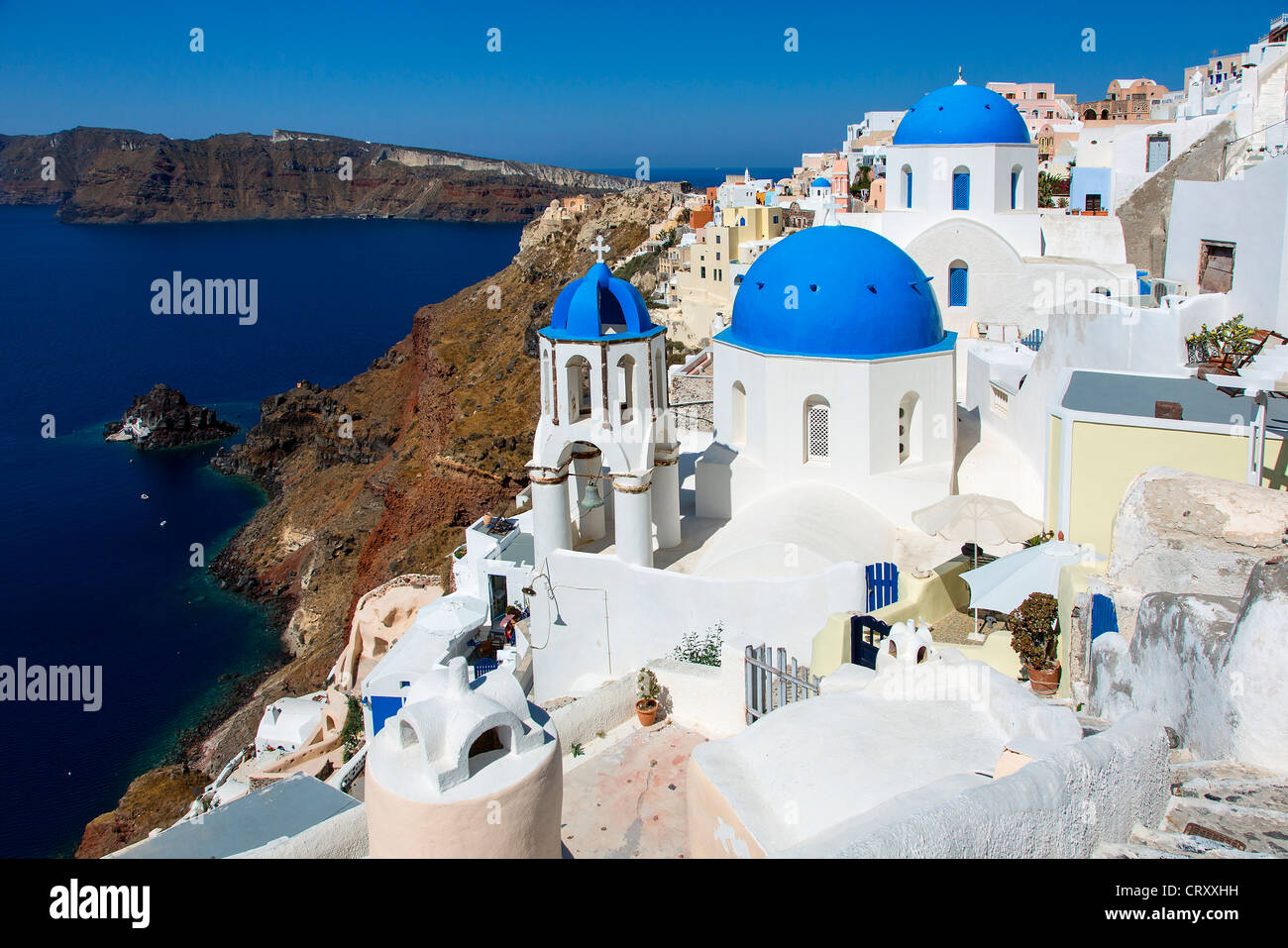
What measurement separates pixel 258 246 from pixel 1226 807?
172544 mm

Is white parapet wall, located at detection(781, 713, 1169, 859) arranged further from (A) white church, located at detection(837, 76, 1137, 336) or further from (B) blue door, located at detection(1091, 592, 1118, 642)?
(A) white church, located at detection(837, 76, 1137, 336)

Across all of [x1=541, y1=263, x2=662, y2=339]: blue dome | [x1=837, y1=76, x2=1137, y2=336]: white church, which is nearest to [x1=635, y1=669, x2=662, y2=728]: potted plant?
[x1=541, y1=263, x2=662, y2=339]: blue dome

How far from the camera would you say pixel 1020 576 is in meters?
12.4

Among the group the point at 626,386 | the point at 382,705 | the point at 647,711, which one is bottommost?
the point at 382,705

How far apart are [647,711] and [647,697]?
191 mm

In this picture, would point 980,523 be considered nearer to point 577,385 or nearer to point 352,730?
point 577,385

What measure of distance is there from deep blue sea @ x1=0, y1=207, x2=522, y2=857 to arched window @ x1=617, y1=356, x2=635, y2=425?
20.2m

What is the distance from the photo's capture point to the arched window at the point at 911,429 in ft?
52.3

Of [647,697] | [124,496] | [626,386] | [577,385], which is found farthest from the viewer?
[124,496]

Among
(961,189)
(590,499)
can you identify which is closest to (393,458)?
(961,189)

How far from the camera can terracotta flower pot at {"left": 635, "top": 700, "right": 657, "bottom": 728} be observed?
12344mm

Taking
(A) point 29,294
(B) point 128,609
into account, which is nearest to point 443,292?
(A) point 29,294

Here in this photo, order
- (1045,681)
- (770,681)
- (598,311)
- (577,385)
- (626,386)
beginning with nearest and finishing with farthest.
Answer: (1045,681) < (770,681) < (598,311) < (626,386) < (577,385)

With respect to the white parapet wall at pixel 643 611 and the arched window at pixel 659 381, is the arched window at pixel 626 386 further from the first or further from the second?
the white parapet wall at pixel 643 611
